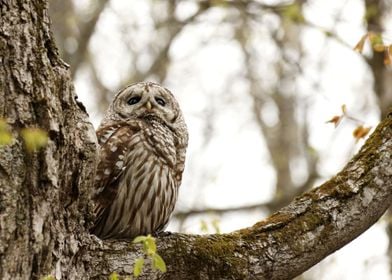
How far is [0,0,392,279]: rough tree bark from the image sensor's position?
118 inches

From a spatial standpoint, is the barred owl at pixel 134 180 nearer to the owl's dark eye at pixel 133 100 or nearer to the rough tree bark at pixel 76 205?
the owl's dark eye at pixel 133 100

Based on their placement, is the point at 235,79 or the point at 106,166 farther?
the point at 235,79

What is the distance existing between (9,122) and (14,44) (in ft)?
1.09

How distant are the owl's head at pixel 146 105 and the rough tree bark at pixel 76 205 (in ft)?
6.00

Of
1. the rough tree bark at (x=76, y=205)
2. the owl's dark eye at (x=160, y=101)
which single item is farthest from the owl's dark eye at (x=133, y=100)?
the rough tree bark at (x=76, y=205)

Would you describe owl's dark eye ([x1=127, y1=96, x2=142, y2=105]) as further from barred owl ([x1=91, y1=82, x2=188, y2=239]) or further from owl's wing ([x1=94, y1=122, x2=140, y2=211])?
owl's wing ([x1=94, y1=122, x2=140, y2=211])

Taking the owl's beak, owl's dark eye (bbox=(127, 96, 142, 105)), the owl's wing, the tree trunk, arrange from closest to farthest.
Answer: the tree trunk → the owl's wing → the owl's beak → owl's dark eye (bbox=(127, 96, 142, 105))

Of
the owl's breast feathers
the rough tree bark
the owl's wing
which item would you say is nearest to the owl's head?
the owl's breast feathers

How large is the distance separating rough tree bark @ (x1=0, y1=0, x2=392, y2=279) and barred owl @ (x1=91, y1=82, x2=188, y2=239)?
898 millimetres

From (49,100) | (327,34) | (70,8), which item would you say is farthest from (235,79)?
(49,100)

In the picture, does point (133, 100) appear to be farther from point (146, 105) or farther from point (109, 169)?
point (109, 169)

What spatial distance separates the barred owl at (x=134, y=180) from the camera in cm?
457

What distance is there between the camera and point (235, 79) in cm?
1455

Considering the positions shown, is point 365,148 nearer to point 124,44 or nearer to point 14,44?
point 14,44
